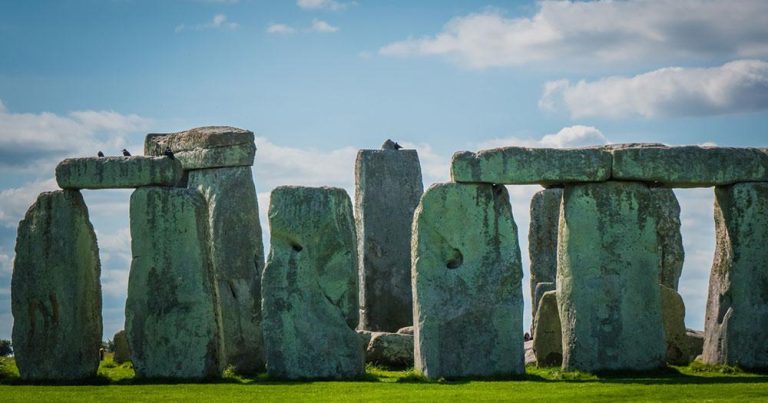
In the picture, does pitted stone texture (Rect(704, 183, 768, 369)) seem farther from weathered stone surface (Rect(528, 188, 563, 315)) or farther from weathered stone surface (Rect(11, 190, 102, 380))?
weathered stone surface (Rect(11, 190, 102, 380))

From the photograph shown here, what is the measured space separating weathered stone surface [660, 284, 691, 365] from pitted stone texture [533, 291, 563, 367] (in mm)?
2037

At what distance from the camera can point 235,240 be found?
35375mm

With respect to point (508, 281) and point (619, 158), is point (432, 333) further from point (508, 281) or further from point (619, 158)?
point (619, 158)

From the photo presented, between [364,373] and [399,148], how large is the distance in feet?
27.4

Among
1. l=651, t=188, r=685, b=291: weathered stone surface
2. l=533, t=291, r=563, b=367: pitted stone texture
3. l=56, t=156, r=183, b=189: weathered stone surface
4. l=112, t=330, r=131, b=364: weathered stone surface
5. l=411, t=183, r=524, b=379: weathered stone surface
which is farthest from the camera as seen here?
l=651, t=188, r=685, b=291: weathered stone surface

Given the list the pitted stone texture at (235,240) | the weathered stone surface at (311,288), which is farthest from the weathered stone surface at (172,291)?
the pitted stone texture at (235,240)

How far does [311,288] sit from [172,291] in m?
2.56

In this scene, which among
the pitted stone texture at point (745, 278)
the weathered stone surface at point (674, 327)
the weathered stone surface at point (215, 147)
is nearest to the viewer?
the pitted stone texture at point (745, 278)

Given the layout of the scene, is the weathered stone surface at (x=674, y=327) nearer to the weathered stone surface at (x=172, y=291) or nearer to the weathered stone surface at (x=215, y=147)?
the weathered stone surface at (x=172, y=291)

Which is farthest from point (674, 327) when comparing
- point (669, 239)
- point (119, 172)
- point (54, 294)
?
point (54, 294)

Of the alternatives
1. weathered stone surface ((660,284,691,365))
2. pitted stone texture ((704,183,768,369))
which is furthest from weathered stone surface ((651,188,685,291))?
pitted stone texture ((704,183,768,369))

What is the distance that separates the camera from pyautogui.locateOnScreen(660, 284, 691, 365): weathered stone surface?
3262cm

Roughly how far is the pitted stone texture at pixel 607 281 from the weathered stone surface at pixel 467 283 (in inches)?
43.3

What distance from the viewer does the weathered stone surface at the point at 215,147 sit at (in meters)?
35.2
